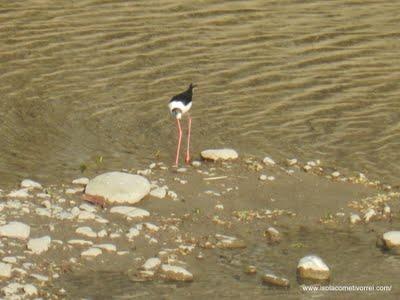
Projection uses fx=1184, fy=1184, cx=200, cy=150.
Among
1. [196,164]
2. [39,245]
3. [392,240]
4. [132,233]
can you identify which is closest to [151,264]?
[132,233]

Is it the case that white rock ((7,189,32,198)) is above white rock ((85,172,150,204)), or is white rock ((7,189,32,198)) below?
below

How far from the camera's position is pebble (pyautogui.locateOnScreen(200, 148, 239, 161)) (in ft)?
39.4

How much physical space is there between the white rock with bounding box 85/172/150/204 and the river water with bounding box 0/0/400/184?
93 centimetres

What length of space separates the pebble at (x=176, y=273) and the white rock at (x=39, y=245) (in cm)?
93

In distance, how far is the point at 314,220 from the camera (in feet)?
35.0

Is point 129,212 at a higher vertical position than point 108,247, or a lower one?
higher

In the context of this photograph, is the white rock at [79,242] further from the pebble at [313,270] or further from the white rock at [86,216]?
the pebble at [313,270]

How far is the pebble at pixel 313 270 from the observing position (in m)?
9.25

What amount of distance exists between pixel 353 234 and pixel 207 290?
6.58 feet

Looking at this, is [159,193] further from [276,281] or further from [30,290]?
[30,290]

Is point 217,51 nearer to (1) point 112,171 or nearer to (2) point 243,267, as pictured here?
(1) point 112,171

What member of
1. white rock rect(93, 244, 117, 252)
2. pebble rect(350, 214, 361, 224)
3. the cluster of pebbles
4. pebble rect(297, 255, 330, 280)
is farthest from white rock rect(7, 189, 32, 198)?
pebble rect(350, 214, 361, 224)

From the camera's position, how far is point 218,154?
12008 mm

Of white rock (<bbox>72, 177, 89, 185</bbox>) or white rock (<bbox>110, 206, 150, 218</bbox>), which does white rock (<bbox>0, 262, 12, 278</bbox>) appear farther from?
white rock (<bbox>72, 177, 89, 185</bbox>)
